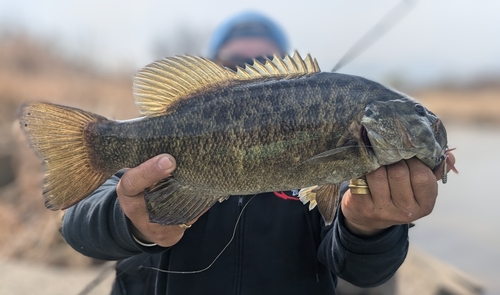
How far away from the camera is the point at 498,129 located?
21078 mm

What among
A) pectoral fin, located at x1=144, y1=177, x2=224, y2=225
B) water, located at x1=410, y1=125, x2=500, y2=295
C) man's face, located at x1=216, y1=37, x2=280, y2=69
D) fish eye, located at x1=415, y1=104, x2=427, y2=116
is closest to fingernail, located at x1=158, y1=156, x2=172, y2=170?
pectoral fin, located at x1=144, y1=177, x2=224, y2=225

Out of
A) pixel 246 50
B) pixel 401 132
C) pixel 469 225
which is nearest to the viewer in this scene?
pixel 401 132

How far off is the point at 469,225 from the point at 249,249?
7.85m

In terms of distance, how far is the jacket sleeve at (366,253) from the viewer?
5.32 feet

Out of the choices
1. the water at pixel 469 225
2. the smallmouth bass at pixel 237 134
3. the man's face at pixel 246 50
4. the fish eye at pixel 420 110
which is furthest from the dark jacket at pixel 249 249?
the water at pixel 469 225

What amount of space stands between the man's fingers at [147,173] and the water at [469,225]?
593 cm

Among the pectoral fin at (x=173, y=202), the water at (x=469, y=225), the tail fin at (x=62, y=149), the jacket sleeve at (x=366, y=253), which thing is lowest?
the water at (x=469, y=225)

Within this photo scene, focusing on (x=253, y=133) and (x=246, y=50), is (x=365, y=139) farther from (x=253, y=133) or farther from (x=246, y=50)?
(x=246, y=50)

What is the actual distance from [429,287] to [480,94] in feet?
102

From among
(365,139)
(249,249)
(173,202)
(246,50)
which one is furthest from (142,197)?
A: (246,50)

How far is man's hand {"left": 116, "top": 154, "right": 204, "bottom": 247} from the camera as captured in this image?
1436 mm

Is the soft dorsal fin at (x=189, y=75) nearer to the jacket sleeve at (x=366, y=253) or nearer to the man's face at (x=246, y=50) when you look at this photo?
the jacket sleeve at (x=366, y=253)

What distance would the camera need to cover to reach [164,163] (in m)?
1.43

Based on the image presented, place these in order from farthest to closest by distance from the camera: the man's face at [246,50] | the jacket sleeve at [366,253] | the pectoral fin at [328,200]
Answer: the man's face at [246,50]
the jacket sleeve at [366,253]
the pectoral fin at [328,200]
